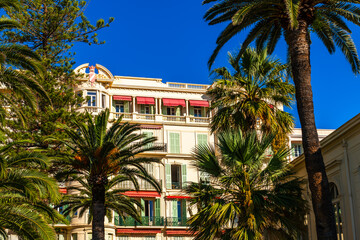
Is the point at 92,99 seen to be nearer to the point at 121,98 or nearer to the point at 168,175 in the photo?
the point at 121,98

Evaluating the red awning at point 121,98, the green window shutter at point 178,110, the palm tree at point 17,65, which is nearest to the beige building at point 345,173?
the palm tree at point 17,65

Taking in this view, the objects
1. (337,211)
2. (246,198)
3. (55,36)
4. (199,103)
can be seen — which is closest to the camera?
(246,198)

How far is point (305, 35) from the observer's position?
73.2ft

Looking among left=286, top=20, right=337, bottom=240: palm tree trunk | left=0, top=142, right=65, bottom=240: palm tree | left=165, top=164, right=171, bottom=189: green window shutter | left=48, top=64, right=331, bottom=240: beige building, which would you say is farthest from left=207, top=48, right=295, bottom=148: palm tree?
left=165, top=164, right=171, bottom=189: green window shutter

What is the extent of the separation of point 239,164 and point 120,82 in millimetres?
32595

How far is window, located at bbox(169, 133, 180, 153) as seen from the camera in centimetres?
5503

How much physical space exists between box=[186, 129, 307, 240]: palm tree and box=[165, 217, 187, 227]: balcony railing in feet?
89.9

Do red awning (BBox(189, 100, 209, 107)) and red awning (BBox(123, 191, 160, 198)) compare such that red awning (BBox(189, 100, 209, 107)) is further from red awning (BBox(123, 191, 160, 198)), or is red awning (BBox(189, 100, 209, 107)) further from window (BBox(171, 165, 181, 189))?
red awning (BBox(123, 191, 160, 198))

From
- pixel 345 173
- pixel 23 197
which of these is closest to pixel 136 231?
pixel 345 173

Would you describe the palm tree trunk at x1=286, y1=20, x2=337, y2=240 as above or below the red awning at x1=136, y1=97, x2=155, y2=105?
below

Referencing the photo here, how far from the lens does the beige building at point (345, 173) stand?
24922mm

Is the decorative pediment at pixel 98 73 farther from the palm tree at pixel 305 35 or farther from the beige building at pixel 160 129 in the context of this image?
the palm tree at pixel 305 35

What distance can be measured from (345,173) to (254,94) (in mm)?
6888

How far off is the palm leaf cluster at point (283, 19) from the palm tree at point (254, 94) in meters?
4.37
